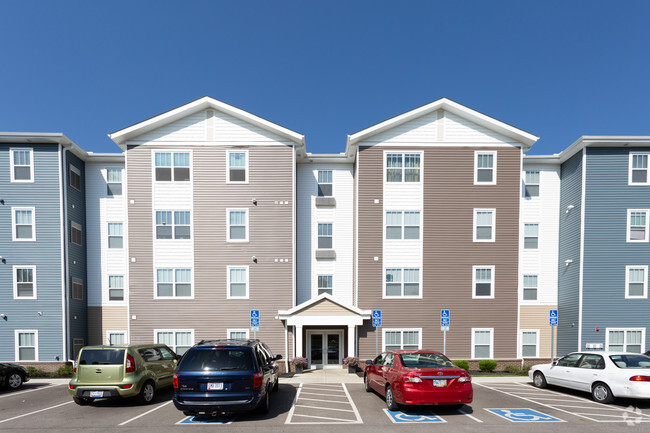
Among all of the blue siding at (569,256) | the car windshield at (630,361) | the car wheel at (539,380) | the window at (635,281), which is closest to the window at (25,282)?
the car wheel at (539,380)

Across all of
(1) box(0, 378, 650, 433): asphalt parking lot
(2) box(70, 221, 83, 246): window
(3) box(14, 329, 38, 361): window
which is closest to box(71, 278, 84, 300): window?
(2) box(70, 221, 83, 246): window

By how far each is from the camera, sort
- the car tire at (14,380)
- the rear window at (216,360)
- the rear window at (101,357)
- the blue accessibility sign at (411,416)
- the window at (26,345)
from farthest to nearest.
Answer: the window at (26,345) < the car tire at (14,380) < the rear window at (101,357) < the blue accessibility sign at (411,416) < the rear window at (216,360)

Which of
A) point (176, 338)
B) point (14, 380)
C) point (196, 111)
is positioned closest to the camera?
point (14, 380)

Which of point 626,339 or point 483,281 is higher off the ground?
point 483,281

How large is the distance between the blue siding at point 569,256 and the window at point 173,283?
18.4m

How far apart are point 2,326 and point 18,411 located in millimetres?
9503

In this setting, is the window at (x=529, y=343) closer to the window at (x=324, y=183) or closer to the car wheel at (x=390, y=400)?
the car wheel at (x=390, y=400)

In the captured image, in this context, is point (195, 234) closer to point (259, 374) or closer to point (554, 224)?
point (259, 374)

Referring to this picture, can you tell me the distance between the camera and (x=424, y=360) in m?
8.76

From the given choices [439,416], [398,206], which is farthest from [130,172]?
[439,416]

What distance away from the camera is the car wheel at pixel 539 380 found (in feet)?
38.7

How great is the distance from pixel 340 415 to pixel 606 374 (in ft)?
25.1

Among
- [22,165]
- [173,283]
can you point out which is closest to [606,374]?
[173,283]

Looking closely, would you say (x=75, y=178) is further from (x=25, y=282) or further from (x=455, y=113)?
(x=455, y=113)
